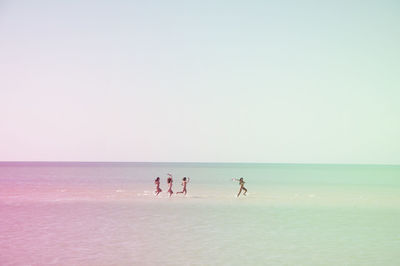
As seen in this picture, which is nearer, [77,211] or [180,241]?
[180,241]

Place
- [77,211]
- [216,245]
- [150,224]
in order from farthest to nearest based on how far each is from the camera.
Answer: [77,211] < [150,224] < [216,245]

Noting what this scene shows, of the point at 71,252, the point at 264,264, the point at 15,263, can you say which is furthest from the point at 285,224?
the point at 15,263

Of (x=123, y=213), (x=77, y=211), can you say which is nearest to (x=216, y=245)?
(x=123, y=213)

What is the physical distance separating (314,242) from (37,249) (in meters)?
9.42

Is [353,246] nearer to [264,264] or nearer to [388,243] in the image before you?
[388,243]

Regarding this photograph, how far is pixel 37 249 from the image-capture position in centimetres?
1442

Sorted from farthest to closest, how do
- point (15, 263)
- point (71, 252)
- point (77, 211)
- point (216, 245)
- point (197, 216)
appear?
point (77, 211) < point (197, 216) < point (216, 245) < point (71, 252) < point (15, 263)

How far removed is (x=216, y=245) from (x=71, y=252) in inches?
186

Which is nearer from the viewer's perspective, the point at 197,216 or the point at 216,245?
the point at 216,245

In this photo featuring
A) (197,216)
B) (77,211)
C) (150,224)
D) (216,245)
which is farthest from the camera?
(77,211)

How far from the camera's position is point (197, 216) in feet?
72.4

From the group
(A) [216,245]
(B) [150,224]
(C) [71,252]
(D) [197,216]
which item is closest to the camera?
(C) [71,252]

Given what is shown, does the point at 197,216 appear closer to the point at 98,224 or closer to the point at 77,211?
the point at 98,224

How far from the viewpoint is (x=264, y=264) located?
1288cm
